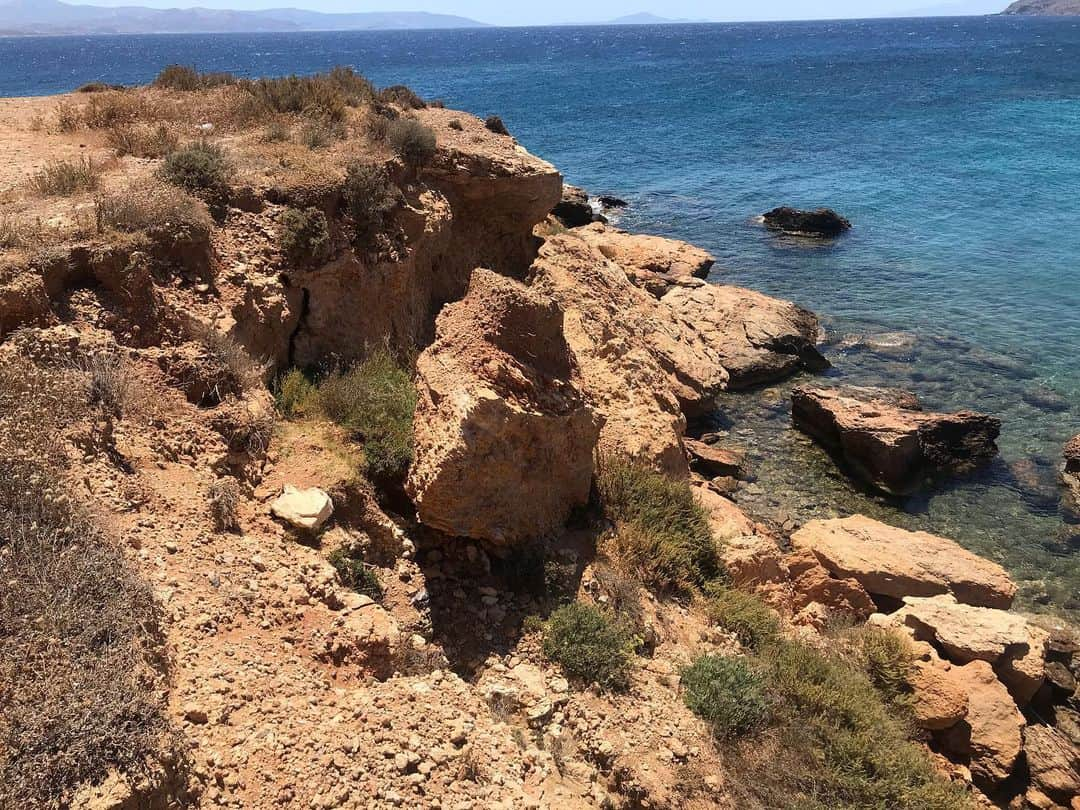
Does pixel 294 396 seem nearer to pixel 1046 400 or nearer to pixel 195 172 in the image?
pixel 195 172

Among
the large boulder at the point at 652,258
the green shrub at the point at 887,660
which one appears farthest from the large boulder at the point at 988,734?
the large boulder at the point at 652,258

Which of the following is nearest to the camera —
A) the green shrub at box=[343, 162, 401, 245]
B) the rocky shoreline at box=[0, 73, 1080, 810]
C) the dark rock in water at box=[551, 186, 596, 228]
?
the rocky shoreline at box=[0, 73, 1080, 810]

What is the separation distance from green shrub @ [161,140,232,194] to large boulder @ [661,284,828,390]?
10684mm

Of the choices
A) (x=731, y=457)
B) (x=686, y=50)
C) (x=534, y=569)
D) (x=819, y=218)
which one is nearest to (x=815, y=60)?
(x=686, y=50)

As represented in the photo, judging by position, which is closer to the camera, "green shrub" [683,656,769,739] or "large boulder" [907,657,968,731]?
"green shrub" [683,656,769,739]

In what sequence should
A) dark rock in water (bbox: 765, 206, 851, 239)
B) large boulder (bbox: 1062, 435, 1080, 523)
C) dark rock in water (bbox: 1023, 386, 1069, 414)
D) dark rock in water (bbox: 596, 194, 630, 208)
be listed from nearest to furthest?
large boulder (bbox: 1062, 435, 1080, 523)
dark rock in water (bbox: 1023, 386, 1069, 414)
dark rock in water (bbox: 765, 206, 851, 239)
dark rock in water (bbox: 596, 194, 630, 208)

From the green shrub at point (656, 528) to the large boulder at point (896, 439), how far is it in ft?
18.1

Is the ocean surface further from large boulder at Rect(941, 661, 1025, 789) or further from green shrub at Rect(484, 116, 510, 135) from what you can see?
green shrub at Rect(484, 116, 510, 135)

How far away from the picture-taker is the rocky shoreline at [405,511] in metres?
5.11

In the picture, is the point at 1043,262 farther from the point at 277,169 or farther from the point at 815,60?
the point at 815,60

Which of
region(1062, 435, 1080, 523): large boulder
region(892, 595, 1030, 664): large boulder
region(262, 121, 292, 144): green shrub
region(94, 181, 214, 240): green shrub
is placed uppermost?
region(262, 121, 292, 144): green shrub

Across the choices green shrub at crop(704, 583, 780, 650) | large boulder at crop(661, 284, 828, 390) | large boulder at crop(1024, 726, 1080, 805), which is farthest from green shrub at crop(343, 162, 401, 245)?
large boulder at crop(1024, 726, 1080, 805)

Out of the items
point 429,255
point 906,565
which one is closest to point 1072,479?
point 906,565

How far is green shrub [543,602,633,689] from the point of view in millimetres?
6570
